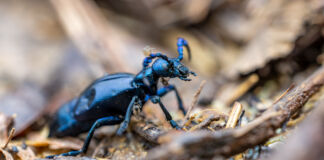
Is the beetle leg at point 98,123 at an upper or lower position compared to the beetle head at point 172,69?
lower

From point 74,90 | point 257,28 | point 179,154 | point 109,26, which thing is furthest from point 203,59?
point 179,154

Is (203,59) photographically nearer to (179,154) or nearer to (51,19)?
(51,19)

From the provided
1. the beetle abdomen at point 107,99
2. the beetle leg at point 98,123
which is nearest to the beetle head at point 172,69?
the beetle abdomen at point 107,99

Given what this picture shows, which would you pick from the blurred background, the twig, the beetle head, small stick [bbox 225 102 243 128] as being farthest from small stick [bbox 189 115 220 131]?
the blurred background

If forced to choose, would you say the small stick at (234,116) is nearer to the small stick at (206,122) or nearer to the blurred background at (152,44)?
the small stick at (206,122)

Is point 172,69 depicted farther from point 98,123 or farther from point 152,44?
point 152,44

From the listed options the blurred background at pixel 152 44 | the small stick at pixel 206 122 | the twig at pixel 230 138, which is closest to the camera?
the twig at pixel 230 138
